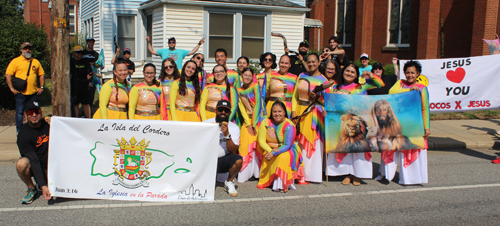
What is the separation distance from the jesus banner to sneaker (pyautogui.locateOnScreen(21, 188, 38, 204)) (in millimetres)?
Answer: 3978

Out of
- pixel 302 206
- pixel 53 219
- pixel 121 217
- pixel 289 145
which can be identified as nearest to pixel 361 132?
pixel 289 145

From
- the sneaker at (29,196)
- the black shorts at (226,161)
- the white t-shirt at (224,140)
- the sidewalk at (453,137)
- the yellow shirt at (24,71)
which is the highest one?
the yellow shirt at (24,71)

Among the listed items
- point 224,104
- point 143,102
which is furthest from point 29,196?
point 224,104

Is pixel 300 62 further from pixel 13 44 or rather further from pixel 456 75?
pixel 13 44

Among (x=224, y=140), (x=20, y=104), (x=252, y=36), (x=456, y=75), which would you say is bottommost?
(x=224, y=140)

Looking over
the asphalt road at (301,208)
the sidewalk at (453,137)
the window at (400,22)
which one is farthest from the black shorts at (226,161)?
the window at (400,22)

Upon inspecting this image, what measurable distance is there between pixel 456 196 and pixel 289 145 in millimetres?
2395

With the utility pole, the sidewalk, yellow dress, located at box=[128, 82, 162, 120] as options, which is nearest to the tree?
the sidewalk

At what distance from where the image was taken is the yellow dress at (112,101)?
5891 millimetres

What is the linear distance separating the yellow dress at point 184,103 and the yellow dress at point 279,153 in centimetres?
112

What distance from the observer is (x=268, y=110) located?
6703mm

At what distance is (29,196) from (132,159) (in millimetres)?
1335

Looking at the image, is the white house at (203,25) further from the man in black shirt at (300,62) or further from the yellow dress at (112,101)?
the yellow dress at (112,101)

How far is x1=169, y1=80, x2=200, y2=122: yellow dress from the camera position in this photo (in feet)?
20.5
